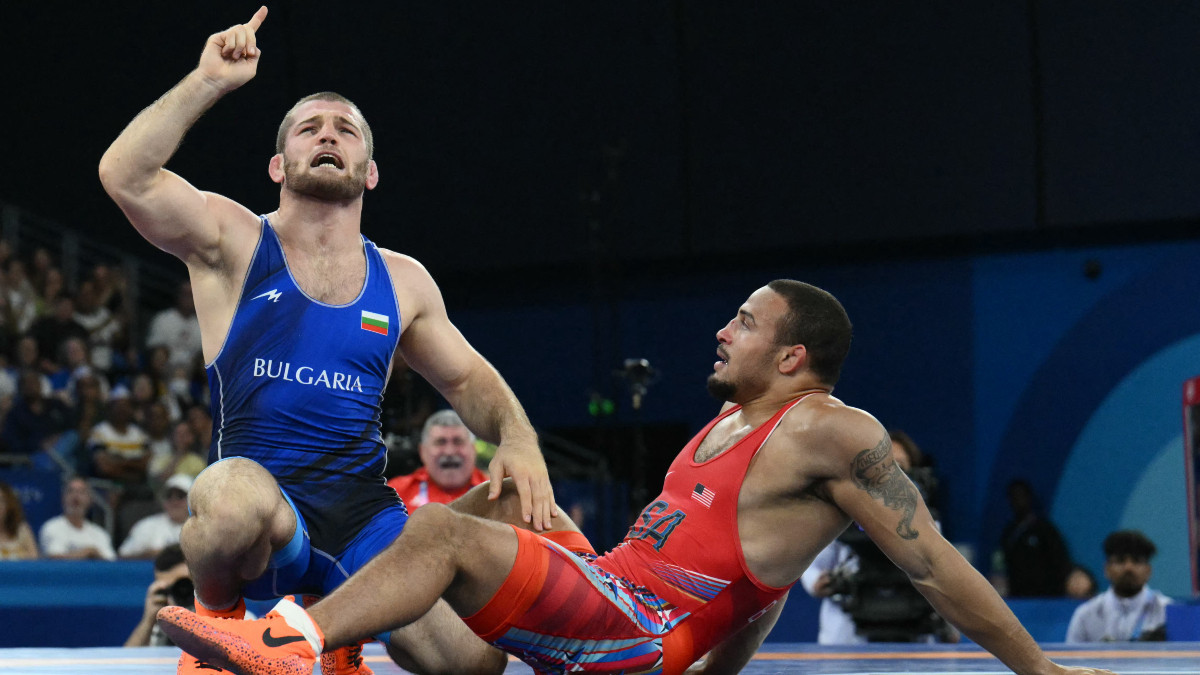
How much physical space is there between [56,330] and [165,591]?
5293 mm

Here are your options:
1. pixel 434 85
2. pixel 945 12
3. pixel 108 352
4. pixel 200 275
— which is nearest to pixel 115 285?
pixel 108 352

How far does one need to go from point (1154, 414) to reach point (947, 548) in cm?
811

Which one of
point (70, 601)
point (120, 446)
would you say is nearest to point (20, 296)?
point (120, 446)

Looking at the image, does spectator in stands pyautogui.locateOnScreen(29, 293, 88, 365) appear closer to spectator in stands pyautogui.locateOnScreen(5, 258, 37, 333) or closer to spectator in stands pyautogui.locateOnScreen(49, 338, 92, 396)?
spectator in stands pyautogui.locateOnScreen(49, 338, 92, 396)

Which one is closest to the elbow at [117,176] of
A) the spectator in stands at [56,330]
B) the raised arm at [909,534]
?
the raised arm at [909,534]

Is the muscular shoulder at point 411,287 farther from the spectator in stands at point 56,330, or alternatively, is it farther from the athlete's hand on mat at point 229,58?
the spectator in stands at point 56,330

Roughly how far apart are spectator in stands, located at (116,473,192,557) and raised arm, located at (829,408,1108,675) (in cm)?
527

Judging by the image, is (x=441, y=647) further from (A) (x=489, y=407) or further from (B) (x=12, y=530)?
(B) (x=12, y=530)

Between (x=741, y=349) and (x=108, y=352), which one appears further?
(x=108, y=352)

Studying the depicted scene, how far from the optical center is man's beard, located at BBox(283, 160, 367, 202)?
313 cm

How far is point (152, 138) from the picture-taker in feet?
9.33

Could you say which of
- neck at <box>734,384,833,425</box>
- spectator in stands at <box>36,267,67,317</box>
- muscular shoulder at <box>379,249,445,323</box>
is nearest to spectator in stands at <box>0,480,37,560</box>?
spectator in stands at <box>36,267,67,317</box>

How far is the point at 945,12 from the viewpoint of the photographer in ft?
34.3

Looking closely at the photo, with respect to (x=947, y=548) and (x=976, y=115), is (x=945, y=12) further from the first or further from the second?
(x=947, y=548)
